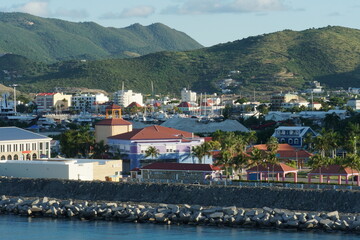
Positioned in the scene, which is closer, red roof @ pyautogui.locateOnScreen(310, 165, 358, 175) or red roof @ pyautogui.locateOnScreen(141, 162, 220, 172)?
red roof @ pyautogui.locateOnScreen(310, 165, 358, 175)

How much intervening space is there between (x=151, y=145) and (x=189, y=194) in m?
15.6

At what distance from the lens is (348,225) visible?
40719 mm

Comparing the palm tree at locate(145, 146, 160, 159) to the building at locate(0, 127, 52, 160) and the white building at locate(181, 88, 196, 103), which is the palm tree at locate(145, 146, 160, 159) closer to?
the building at locate(0, 127, 52, 160)

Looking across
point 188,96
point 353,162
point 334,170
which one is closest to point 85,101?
point 188,96

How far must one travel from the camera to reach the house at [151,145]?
208ft

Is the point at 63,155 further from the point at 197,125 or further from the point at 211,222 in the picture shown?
the point at 197,125

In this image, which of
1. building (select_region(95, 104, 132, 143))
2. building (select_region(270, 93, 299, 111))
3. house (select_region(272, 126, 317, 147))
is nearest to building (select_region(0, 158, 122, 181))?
building (select_region(95, 104, 132, 143))

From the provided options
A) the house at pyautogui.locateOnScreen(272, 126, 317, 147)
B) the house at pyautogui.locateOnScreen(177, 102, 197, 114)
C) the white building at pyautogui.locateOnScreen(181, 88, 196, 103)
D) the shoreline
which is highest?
the white building at pyautogui.locateOnScreen(181, 88, 196, 103)

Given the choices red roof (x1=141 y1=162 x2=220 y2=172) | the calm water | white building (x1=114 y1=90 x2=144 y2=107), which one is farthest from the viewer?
white building (x1=114 y1=90 x2=144 y2=107)

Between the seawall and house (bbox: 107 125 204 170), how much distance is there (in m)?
11.5

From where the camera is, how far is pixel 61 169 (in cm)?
5494

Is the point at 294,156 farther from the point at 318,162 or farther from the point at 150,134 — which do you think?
the point at 318,162

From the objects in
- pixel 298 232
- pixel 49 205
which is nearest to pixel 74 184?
pixel 49 205

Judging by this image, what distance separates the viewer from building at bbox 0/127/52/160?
6197 cm
